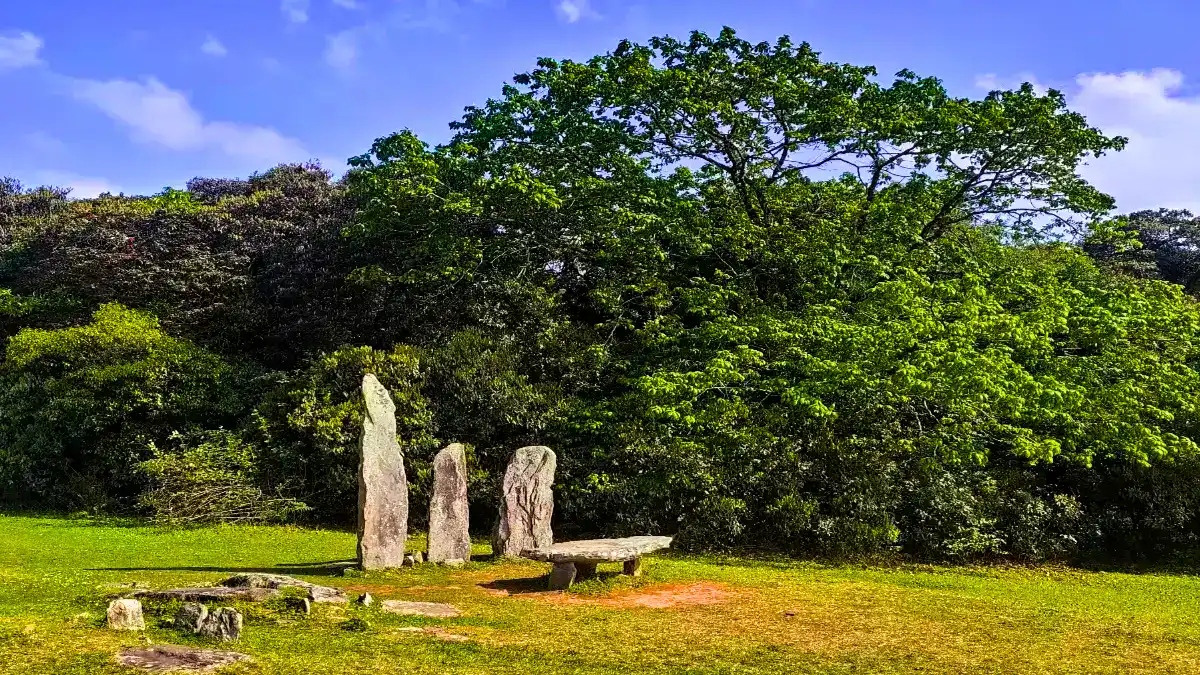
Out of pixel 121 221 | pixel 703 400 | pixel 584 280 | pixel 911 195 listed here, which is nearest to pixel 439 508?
pixel 703 400

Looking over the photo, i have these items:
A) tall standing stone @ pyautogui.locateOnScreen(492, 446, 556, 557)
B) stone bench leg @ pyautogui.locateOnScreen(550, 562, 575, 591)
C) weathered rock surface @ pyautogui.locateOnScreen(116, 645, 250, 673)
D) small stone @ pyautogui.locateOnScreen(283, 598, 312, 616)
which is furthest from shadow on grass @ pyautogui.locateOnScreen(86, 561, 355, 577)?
weathered rock surface @ pyautogui.locateOnScreen(116, 645, 250, 673)

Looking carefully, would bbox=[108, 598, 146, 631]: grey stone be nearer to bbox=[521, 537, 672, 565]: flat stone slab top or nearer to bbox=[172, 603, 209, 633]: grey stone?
bbox=[172, 603, 209, 633]: grey stone

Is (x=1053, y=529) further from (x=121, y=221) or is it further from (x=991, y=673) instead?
(x=121, y=221)

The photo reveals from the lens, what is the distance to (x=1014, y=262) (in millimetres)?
18625

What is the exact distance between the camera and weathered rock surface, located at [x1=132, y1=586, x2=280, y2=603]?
8.00 m

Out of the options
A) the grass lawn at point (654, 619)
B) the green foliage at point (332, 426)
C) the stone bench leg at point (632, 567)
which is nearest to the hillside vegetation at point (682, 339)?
the green foliage at point (332, 426)

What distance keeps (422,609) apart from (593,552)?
7.20 ft

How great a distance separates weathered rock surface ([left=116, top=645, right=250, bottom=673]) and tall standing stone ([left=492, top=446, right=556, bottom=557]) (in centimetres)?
631

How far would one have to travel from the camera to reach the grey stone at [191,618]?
→ 6812 mm

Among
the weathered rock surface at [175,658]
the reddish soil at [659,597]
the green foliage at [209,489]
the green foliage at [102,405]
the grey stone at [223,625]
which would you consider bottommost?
the reddish soil at [659,597]

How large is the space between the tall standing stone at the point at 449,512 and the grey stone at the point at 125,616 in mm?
5030

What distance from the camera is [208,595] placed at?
8086mm

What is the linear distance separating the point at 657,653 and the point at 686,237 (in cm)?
1127

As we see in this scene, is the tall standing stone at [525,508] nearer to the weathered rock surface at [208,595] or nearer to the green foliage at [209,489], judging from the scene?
the weathered rock surface at [208,595]
